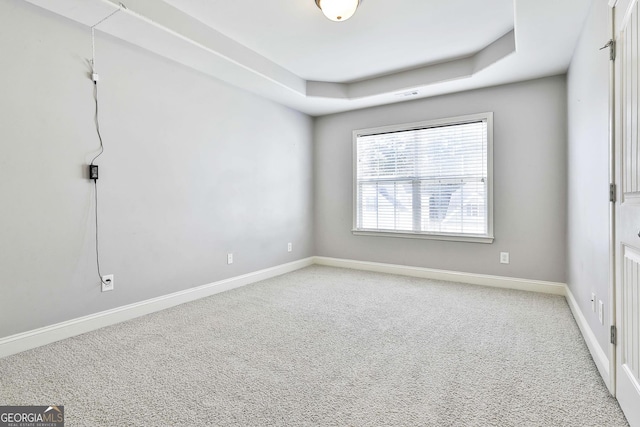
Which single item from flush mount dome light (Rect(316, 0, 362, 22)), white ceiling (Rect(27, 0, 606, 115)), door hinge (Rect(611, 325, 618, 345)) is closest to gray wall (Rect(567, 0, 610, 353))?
door hinge (Rect(611, 325, 618, 345))

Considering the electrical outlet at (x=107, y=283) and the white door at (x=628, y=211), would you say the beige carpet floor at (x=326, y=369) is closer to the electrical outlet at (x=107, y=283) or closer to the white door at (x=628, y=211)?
the white door at (x=628, y=211)

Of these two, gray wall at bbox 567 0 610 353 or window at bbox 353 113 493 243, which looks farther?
window at bbox 353 113 493 243

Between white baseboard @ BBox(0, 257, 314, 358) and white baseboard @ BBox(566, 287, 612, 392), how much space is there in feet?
10.7

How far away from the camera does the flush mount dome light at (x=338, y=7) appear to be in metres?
2.42

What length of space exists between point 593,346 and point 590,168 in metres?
1.18

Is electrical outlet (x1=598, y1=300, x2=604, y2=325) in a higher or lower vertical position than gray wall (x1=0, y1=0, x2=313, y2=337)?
lower

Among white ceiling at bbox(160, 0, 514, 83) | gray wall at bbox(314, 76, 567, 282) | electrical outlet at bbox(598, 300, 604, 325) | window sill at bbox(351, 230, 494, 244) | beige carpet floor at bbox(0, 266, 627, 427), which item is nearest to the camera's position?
beige carpet floor at bbox(0, 266, 627, 427)

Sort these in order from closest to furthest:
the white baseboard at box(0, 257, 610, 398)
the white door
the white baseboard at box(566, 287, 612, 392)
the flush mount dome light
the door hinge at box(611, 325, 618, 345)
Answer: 1. the white door
2. the door hinge at box(611, 325, 618, 345)
3. the white baseboard at box(566, 287, 612, 392)
4. the white baseboard at box(0, 257, 610, 398)
5. the flush mount dome light

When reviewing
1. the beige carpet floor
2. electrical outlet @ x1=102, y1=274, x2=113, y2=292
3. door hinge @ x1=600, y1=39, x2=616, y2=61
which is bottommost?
the beige carpet floor

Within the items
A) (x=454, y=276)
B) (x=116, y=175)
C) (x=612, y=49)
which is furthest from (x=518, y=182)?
(x=116, y=175)

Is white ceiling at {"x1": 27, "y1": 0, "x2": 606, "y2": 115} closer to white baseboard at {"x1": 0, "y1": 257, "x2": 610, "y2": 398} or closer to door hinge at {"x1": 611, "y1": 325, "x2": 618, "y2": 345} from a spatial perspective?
door hinge at {"x1": 611, "y1": 325, "x2": 618, "y2": 345}

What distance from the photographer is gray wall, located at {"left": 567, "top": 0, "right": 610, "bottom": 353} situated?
6.01ft

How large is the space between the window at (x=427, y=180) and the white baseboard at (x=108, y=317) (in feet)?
6.59

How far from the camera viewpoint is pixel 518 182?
3.68 m
